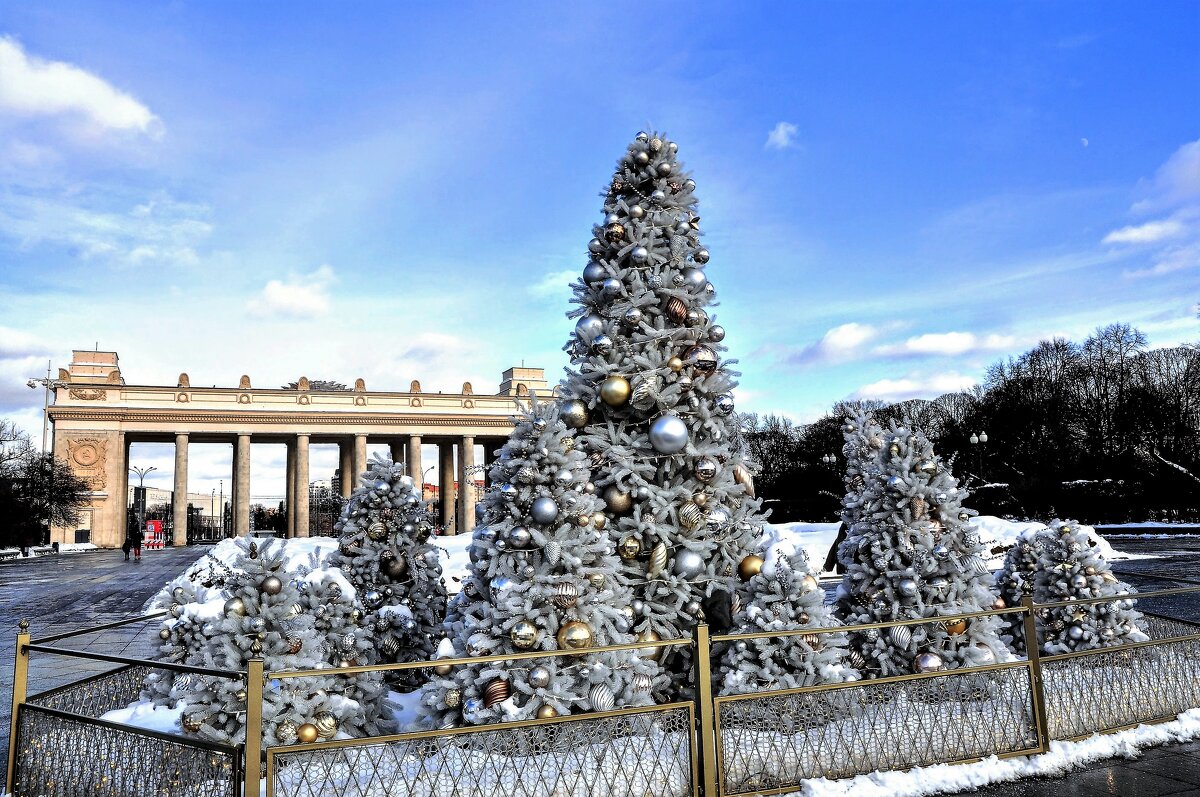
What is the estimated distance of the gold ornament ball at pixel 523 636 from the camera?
482 centimetres

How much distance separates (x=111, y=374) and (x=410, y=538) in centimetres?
6055

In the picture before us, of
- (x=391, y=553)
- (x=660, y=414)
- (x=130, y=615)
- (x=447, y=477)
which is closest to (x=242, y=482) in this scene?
(x=447, y=477)

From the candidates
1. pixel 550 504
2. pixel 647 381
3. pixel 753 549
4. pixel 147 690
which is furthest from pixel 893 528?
pixel 147 690

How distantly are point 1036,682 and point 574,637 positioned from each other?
2.95 meters

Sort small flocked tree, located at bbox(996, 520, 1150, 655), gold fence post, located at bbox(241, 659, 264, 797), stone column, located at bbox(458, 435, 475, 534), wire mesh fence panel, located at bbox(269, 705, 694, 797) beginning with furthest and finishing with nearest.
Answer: stone column, located at bbox(458, 435, 475, 534)
small flocked tree, located at bbox(996, 520, 1150, 655)
wire mesh fence panel, located at bbox(269, 705, 694, 797)
gold fence post, located at bbox(241, 659, 264, 797)

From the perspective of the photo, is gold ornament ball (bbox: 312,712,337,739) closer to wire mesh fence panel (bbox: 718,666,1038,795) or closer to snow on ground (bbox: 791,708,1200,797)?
wire mesh fence panel (bbox: 718,666,1038,795)

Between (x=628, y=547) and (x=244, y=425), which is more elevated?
(x=244, y=425)

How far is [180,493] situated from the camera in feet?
176

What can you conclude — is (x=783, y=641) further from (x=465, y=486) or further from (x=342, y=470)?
(x=342, y=470)

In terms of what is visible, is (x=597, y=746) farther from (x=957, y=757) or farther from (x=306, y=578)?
(x=306, y=578)

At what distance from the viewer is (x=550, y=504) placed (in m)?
5.03

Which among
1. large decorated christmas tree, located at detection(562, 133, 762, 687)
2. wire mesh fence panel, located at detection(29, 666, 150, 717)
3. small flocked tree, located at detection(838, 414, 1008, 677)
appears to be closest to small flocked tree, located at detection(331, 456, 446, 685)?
wire mesh fence panel, located at detection(29, 666, 150, 717)

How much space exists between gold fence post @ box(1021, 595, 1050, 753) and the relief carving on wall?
60.9 m

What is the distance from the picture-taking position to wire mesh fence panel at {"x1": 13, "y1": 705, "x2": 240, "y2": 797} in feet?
12.5
